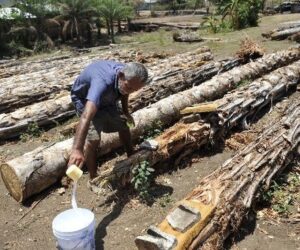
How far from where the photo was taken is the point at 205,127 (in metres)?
5.98

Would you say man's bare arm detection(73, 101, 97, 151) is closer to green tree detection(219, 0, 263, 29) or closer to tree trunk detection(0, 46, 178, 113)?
tree trunk detection(0, 46, 178, 113)

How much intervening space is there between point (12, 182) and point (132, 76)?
2.06m

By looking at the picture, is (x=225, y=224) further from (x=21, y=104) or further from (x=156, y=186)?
(x=21, y=104)

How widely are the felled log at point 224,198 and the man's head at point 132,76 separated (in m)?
1.22

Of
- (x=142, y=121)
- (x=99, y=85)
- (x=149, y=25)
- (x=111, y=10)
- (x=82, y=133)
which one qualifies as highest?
(x=99, y=85)

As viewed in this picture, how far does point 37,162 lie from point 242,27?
58.4ft

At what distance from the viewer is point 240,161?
4.85 m

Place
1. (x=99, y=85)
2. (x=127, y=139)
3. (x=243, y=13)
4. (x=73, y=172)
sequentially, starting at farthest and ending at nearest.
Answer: (x=243, y=13), (x=127, y=139), (x=99, y=85), (x=73, y=172)

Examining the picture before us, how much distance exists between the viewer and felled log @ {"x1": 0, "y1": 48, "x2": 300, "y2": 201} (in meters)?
5.12

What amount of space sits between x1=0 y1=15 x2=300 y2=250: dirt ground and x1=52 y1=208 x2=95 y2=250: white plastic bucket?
24.3 inches

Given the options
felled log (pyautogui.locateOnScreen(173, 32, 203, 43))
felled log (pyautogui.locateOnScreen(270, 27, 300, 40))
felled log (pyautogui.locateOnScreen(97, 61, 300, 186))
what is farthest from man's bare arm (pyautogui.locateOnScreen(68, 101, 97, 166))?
felled log (pyautogui.locateOnScreen(173, 32, 203, 43))

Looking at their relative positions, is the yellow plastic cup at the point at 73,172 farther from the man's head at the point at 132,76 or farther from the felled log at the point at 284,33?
the felled log at the point at 284,33

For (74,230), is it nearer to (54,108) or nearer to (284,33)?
(54,108)

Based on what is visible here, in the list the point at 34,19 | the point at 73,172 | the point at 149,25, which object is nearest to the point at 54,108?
the point at 73,172
